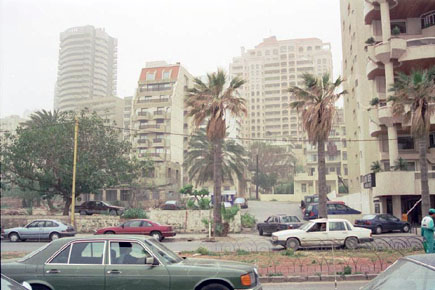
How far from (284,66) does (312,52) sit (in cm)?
1749

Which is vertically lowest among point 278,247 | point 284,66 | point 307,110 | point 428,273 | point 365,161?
point 278,247

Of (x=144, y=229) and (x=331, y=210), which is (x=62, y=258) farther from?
(x=331, y=210)

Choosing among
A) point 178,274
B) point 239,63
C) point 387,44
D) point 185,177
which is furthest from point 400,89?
point 239,63

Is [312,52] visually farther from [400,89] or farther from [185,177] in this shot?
[400,89]

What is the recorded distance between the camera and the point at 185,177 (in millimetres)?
86062

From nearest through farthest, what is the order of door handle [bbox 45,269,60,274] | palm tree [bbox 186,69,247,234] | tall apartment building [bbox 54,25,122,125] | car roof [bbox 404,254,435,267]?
car roof [bbox 404,254,435,267] → door handle [bbox 45,269,60,274] → palm tree [bbox 186,69,247,234] → tall apartment building [bbox 54,25,122,125]

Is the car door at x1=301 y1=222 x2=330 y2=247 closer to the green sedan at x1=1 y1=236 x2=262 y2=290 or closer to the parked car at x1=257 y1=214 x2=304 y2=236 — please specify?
the parked car at x1=257 y1=214 x2=304 y2=236

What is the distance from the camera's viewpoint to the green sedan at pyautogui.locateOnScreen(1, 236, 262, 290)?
22.7 feet

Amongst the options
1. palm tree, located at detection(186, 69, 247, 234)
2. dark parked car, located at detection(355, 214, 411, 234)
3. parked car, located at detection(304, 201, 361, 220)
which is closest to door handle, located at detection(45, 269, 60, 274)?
palm tree, located at detection(186, 69, 247, 234)

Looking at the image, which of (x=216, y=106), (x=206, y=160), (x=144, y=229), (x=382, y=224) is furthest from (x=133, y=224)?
(x=206, y=160)

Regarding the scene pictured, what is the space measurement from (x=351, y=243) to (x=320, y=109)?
394 inches

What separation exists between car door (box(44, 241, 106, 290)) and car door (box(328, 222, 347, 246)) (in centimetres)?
1410

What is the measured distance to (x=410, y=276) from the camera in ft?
14.6

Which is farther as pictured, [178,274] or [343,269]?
[343,269]
